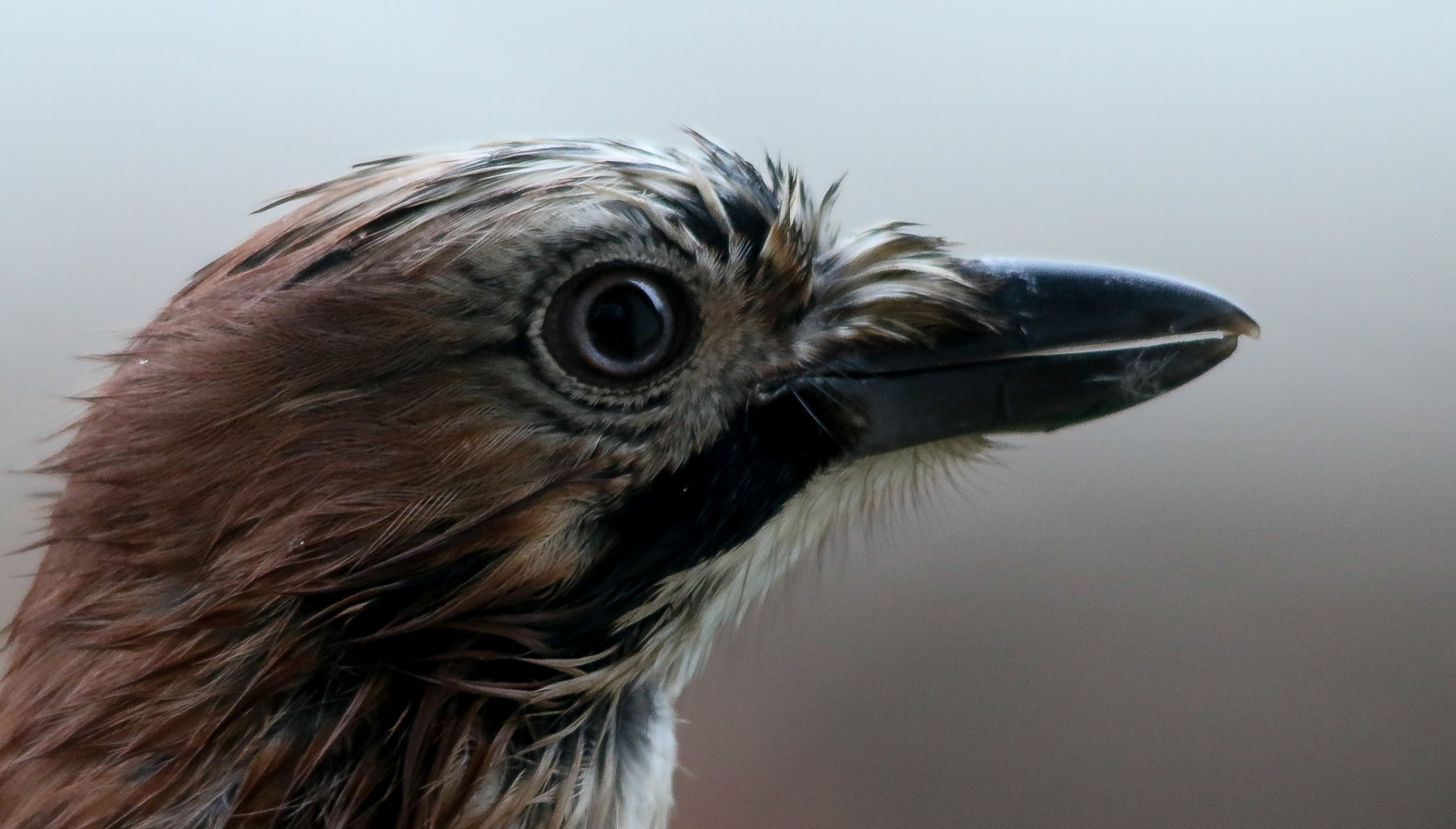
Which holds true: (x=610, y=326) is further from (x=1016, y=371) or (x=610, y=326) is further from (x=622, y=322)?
(x=1016, y=371)

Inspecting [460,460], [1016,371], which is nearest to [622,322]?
[460,460]

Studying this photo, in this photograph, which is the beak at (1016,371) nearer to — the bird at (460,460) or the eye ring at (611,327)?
the bird at (460,460)

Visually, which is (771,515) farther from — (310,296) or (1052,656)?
(1052,656)

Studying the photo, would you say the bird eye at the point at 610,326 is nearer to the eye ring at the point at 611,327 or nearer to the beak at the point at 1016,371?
the eye ring at the point at 611,327

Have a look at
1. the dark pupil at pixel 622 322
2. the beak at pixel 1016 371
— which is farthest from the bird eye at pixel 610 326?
the beak at pixel 1016 371

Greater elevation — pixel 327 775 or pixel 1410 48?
pixel 1410 48

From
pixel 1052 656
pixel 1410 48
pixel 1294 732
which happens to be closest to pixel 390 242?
pixel 1052 656

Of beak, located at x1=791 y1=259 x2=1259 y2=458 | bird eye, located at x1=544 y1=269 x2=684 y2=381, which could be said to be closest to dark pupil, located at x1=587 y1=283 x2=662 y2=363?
bird eye, located at x1=544 y1=269 x2=684 y2=381

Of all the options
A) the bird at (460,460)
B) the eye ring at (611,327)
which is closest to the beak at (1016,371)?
the bird at (460,460)
